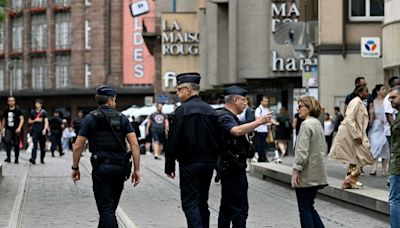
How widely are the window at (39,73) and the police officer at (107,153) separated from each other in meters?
66.7

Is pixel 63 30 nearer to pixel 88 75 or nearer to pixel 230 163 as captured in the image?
pixel 88 75

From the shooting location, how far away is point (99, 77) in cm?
7344

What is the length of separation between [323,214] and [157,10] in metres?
47.4

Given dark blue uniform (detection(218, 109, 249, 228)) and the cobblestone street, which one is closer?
dark blue uniform (detection(218, 109, 249, 228))

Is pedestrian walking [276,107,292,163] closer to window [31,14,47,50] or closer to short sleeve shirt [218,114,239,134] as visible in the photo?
short sleeve shirt [218,114,239,134]

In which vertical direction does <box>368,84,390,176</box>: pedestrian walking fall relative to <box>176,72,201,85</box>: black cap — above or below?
below

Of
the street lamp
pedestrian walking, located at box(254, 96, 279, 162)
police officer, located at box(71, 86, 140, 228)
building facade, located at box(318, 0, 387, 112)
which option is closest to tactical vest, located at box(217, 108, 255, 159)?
police officer, located at box(71, 86, 140, 228)

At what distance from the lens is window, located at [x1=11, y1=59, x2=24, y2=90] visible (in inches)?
3068

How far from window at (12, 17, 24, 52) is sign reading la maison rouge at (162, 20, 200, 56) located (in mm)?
30531

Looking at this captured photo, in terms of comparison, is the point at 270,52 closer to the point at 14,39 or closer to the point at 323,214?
the point at 323,214

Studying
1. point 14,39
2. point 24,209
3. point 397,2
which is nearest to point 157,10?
point 14,39

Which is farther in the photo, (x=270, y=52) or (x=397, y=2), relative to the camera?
(x=270, y=52)

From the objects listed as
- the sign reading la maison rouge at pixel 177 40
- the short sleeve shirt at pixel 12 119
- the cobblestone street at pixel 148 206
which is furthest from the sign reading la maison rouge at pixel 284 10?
the cobblestone street at pixel 148 206

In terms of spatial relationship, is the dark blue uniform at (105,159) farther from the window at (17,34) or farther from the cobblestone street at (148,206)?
the window at (17,34)
